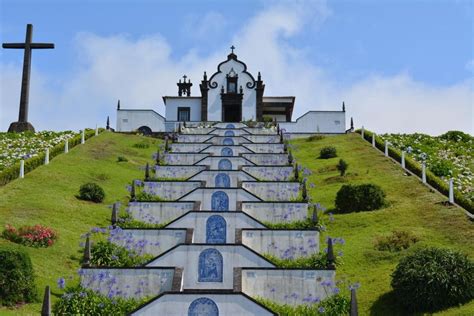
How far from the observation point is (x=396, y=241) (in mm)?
26922

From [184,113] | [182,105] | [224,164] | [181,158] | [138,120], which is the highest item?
[182,105]

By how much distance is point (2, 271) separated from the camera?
2136cm

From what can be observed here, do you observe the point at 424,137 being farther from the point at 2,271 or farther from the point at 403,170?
the point at 2,271

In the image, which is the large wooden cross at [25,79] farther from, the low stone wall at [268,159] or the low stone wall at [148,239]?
the low stone wall at [148,239]

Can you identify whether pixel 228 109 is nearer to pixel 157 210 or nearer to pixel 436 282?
pixel 157 210

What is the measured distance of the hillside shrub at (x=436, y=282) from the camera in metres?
20.8

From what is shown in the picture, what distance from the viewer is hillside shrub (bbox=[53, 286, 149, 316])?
21.1 metres

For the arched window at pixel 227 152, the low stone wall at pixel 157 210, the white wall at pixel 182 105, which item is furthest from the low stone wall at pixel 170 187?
the white wall at pixel 182 105

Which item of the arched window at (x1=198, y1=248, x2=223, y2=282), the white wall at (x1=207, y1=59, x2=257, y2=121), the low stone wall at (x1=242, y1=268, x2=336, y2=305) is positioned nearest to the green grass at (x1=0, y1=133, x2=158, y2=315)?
the arched window at (x1=198, y1=248, x2=223, y2=282)

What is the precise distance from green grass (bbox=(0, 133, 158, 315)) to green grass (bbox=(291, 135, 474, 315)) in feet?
32.3

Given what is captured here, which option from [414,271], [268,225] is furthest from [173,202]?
[414,271]

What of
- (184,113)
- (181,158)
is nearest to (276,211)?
(181,158)

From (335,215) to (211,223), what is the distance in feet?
24.3

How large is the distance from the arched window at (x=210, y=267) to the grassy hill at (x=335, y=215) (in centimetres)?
437
